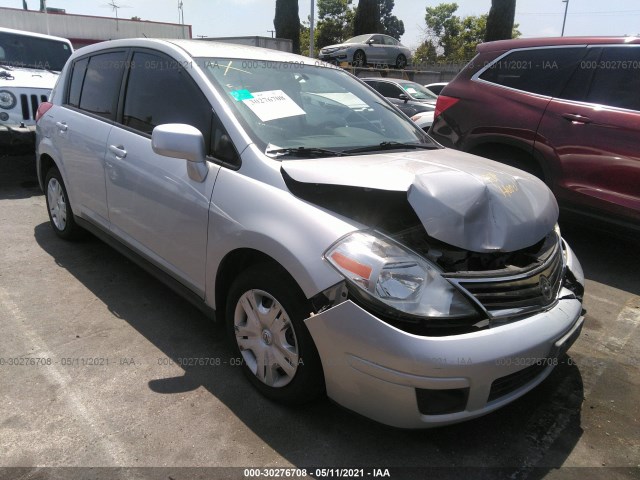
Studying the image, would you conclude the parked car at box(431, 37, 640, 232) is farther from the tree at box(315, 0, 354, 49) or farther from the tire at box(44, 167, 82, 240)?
the tree at box(315, 0, 354, 49)

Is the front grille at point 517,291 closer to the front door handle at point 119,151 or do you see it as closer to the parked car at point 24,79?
the front door handle at point 119,151

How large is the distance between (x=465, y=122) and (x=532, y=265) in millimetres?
3198

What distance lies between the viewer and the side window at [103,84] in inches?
144

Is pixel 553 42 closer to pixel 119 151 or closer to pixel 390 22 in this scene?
pixel 119 151

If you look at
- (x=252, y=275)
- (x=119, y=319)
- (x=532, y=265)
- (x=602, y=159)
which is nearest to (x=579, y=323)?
(x=532, y=265)

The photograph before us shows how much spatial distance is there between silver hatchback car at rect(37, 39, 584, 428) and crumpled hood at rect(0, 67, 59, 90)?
13.4 feet

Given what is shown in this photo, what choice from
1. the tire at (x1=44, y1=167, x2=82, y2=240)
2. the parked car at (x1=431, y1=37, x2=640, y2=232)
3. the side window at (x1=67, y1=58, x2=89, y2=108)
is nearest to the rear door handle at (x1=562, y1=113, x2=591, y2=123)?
the parked car at (x1=431, y1=37, x2=640, y2=232)

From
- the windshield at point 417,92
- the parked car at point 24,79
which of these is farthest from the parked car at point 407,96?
the parked car at point 24,79

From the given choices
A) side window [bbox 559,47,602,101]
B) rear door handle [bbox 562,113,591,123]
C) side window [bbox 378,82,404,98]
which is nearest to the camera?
rear door handle [bbox 562,113,591,123]

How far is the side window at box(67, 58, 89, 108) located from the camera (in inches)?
165

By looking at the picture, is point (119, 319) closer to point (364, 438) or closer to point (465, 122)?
point (364, 438)

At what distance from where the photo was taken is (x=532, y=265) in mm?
2344

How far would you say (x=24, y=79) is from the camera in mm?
6812

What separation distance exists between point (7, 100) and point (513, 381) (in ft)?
22.4
